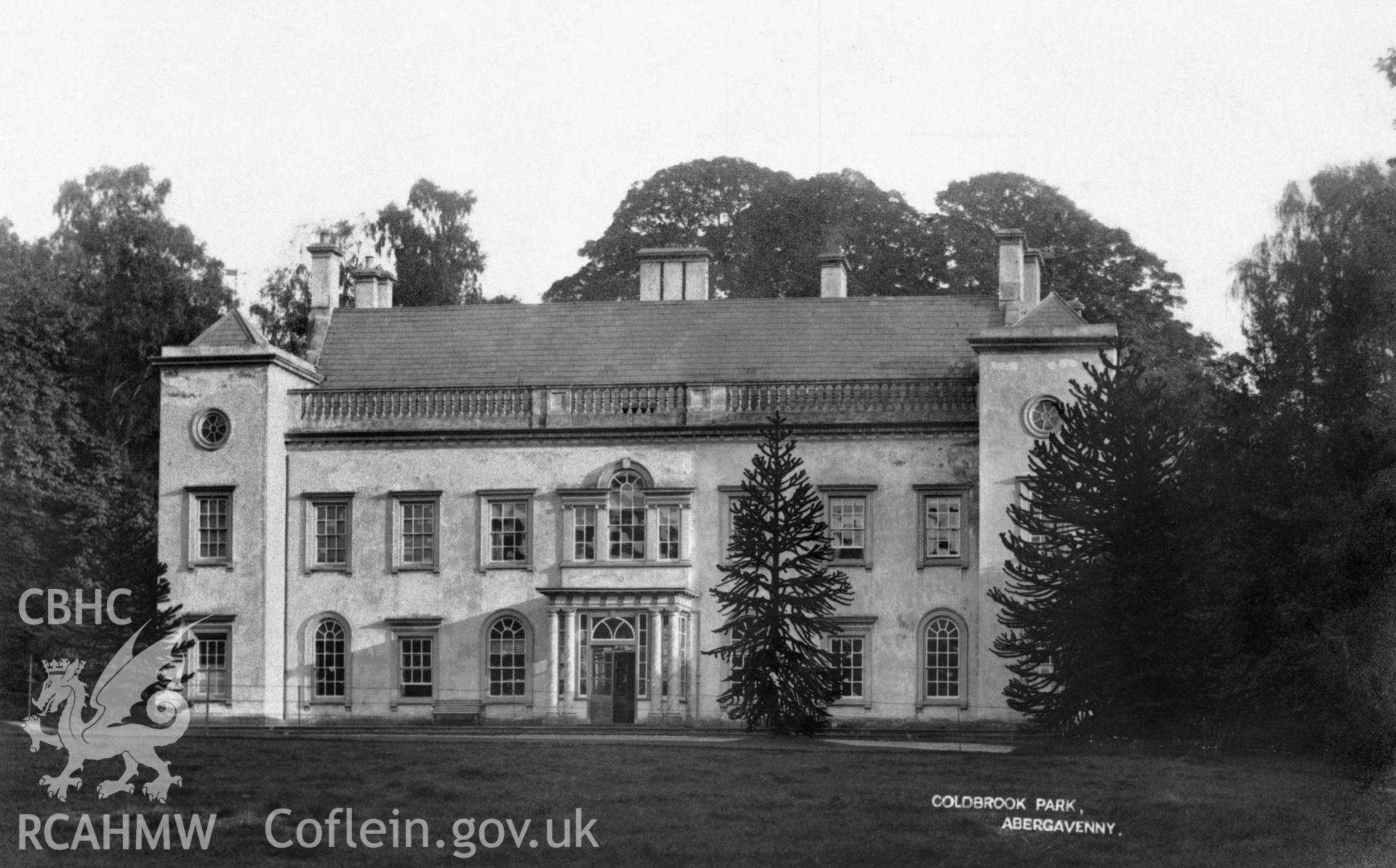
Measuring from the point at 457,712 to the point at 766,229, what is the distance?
17108 mm

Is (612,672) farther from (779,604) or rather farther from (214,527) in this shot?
(214,527)

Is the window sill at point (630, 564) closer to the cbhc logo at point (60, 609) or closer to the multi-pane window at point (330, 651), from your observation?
the multi-pane window at point (330, 651)

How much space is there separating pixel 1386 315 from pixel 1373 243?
1478 millimetres

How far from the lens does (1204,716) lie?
28484 mm

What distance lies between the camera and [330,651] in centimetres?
3672

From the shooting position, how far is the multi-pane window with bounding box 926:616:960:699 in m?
35.0

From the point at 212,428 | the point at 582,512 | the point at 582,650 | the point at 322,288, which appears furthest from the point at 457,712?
the point at 322,288

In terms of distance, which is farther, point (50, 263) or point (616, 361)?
point (50, 263)

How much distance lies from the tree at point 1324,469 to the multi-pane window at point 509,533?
13.3 metres

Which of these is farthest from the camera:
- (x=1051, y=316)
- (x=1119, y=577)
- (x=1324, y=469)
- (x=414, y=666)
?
(x=414, y=666)

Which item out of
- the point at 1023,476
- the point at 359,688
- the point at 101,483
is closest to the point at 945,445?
the point at 1023,476

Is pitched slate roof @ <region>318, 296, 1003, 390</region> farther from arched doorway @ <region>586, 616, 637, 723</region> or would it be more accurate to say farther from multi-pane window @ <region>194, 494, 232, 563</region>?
arched doorway @ <region>586, 616, 637, 723</region>

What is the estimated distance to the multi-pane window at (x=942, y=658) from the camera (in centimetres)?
3497

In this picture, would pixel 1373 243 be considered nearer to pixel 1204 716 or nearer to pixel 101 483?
pixel 1204 716
